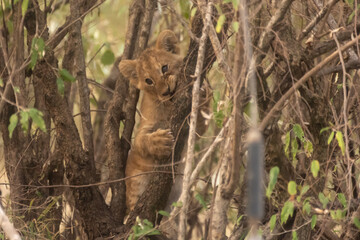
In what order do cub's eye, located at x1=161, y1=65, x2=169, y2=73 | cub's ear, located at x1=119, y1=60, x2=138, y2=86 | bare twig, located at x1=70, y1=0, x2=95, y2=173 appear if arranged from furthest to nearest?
cub's eye, located at x1=161, y1=65, x2=169, y2=73
cub's ear, located at x1=119, y1=60, x2=138, y2=86
bare twig, located at x1=70, y1=0, x2=95, y2=173

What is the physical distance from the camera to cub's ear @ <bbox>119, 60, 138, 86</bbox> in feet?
18.0

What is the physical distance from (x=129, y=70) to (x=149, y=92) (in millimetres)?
450

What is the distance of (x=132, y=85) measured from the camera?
559cm

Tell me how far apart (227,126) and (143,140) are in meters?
2.08

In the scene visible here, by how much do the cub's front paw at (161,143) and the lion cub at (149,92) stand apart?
8cm

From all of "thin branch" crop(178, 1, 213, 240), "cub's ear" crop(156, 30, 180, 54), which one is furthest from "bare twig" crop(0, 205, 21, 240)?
"cub's ear" crop(156, 30, 180, 54)

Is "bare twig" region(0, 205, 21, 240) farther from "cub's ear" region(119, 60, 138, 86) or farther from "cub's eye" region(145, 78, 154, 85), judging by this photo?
"cub's eye" region(145, 78, 154, 85)

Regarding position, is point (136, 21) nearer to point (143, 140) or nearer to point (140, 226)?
point (143, 140)

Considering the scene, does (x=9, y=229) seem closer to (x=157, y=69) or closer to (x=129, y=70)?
(x=129, y=70)

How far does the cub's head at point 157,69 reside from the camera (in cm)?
557

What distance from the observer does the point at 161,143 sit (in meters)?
5.04

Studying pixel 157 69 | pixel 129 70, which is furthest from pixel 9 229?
pixel 157 69

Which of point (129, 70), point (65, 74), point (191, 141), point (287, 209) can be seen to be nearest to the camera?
point (287, 209)

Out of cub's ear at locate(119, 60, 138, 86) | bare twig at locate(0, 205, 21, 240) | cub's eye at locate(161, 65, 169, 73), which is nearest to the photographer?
bare twig at locate(0, 205, 21, 240)
